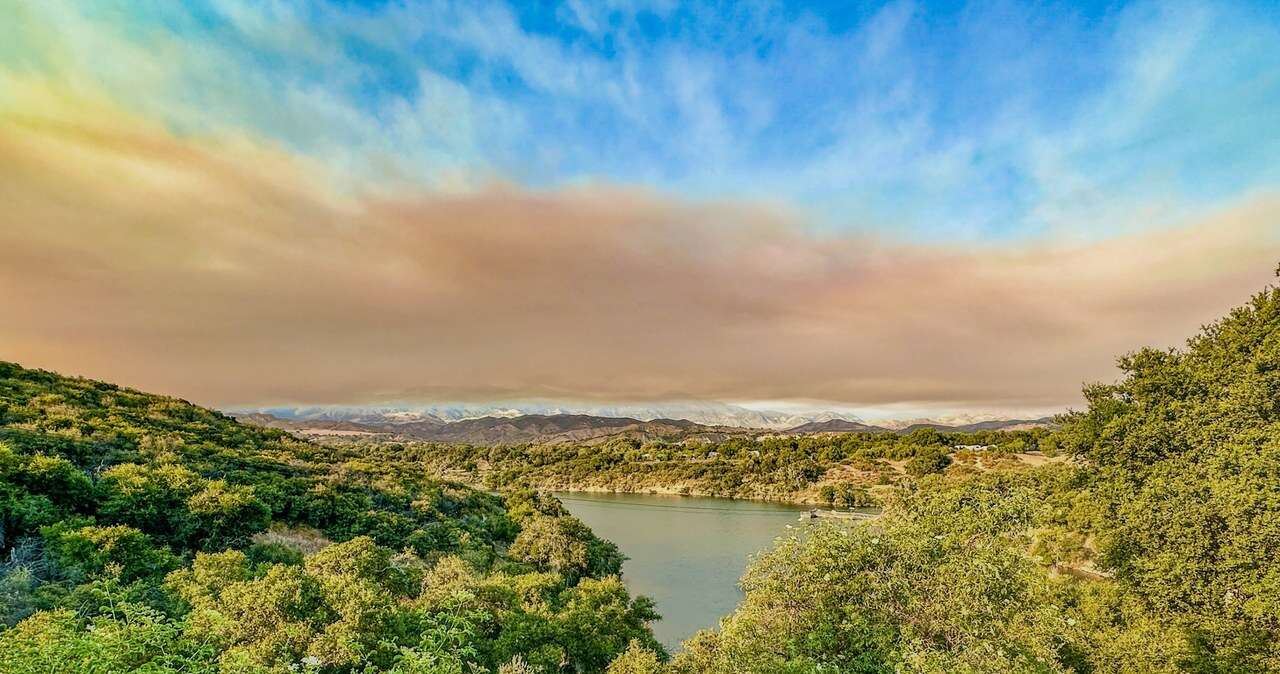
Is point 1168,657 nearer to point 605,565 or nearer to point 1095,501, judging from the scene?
point 1095,501

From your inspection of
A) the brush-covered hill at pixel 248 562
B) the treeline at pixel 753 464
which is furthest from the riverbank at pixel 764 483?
the brush-covered hill at pixel 248 562

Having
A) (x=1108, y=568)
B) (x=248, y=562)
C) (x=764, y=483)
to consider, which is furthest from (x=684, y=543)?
(x=248, y=562)

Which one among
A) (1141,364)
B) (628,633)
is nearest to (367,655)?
(628,633)

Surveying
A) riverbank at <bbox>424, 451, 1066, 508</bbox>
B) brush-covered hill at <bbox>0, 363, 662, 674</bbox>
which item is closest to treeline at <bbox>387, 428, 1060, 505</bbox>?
riverbank at <bbox>424, 451, 1066, 508</bbox>

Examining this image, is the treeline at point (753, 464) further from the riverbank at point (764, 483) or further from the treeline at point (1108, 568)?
the treeline at point (1108, 568)

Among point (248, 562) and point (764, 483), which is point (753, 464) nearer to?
point (764, 483)

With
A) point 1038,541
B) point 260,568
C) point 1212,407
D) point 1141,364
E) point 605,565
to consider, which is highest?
point 1141,364

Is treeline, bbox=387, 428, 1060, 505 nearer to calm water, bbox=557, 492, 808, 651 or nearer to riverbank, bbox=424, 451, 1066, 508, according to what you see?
riverbank, bbox=424, 451, 1066, 508
